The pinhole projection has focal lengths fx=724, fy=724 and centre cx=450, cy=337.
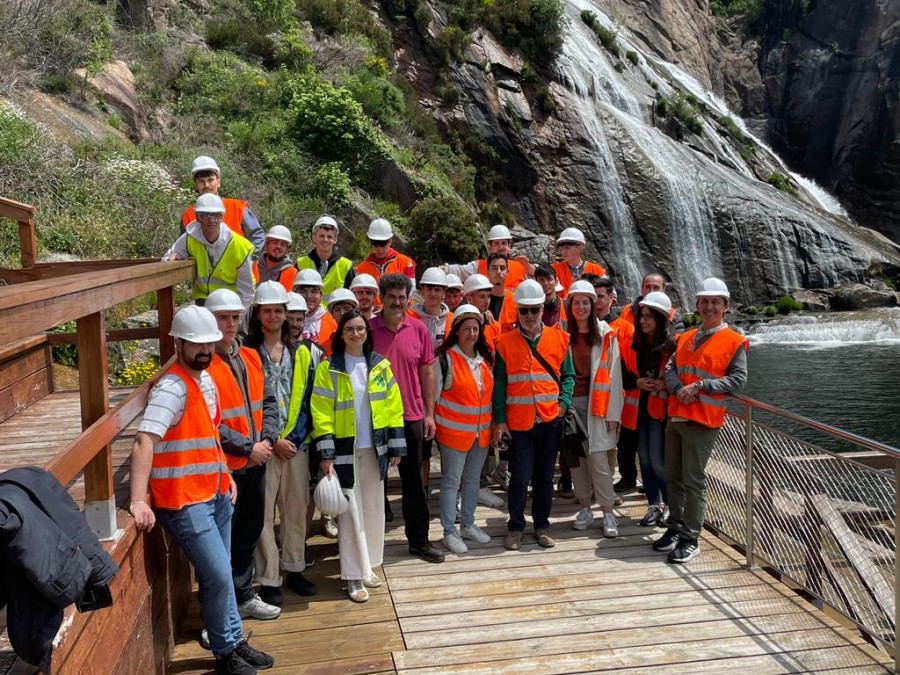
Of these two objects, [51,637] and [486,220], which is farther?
[486,220]

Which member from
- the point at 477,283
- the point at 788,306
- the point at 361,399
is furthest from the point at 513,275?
the point at 788,306

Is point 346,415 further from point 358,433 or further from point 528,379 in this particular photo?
point 528,379

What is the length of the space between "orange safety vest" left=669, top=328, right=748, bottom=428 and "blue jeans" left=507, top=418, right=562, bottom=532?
93 cm

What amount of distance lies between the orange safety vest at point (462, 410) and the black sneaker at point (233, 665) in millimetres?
2160

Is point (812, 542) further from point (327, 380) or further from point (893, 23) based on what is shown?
point (893, 23)

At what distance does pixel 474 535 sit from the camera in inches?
224

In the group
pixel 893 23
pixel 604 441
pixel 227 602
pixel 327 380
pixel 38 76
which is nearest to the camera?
pixel 227 602

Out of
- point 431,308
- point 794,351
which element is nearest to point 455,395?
point 431,308

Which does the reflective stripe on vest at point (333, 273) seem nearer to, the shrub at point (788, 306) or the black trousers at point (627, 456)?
the black trousers at point (627, 456)

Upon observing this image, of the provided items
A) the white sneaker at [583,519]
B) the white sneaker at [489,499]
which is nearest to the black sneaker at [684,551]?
the white sneaker at [583,519]

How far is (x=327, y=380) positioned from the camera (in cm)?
473

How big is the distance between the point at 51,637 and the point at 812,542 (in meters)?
A: 5.45

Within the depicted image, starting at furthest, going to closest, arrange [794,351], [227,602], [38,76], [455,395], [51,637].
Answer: [794,351] < [38,76] < [455,395] < [227,602] < [51,637]

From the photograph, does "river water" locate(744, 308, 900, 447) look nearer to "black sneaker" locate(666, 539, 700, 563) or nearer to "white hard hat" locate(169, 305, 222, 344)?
"black sneaker" locate(666, 539, 700, 563)
